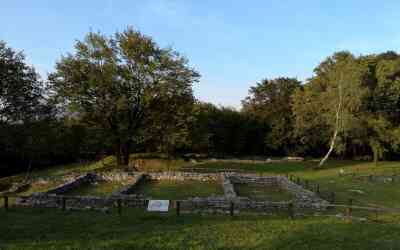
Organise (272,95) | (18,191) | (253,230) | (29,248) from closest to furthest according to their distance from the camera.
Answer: (29,248) < (253,230) < (18,191) < (272,95)

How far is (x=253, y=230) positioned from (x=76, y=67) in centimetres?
2604

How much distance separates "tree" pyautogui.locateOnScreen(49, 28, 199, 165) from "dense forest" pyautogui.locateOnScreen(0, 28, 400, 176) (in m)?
0.09

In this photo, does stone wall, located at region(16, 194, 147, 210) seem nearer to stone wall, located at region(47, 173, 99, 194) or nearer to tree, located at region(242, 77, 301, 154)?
stone wall, located at region(47, 173, 99, 194)

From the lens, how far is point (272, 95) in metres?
59.1

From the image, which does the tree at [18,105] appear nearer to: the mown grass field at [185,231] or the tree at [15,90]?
the tree at [15,90]

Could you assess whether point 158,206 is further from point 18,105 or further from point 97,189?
point 18,105

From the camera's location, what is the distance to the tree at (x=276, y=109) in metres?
53.8

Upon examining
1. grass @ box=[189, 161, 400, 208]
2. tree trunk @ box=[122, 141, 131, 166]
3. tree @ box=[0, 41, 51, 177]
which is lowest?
grass @ box=[189, 161, 400, 208]

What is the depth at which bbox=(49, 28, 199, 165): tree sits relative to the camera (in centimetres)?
3155

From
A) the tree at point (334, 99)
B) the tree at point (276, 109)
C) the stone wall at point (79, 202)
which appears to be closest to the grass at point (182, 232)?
the stone wall at point (79, 202)

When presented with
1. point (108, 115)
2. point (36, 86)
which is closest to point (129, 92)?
point (108, 115)

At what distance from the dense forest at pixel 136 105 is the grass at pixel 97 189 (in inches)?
267

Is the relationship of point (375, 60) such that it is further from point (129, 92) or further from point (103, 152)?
point (103, 152)

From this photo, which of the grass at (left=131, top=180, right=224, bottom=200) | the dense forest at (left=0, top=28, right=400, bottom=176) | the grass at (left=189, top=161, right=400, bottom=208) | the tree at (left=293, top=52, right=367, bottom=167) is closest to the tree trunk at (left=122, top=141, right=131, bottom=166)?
the dense forest at (left=0, top=28, right=400, bottom=176)
